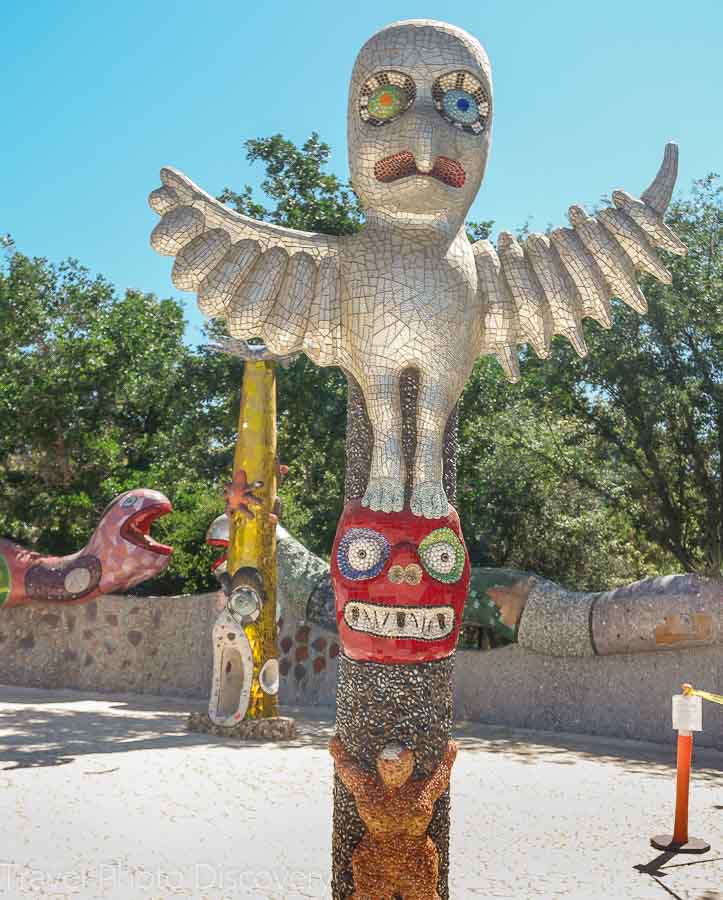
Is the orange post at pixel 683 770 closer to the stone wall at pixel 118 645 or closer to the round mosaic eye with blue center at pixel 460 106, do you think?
the round mosaic eye with blue center at pixel 460 106

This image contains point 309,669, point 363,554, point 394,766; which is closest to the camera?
point 394,766

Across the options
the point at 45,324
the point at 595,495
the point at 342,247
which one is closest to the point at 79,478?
the point at 45,324

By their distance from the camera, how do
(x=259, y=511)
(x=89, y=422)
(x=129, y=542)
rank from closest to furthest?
(x=259, y=511), (x=129, y=542), (x=89, y=422)

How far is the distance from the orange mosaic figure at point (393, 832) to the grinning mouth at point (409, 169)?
2211 mm

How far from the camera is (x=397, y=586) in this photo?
3561mm

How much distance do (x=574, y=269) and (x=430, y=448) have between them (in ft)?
3.54

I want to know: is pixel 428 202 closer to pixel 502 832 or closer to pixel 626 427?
pixel 502 832

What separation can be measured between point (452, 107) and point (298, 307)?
102 centimetres

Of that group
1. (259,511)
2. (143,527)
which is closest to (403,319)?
(259,511)

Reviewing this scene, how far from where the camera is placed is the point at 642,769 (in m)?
8.02

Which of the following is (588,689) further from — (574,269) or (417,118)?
(417,118)

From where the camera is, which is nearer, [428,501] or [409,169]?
[428,501]

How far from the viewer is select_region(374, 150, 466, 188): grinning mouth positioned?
381 cm

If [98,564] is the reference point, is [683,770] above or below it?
below
